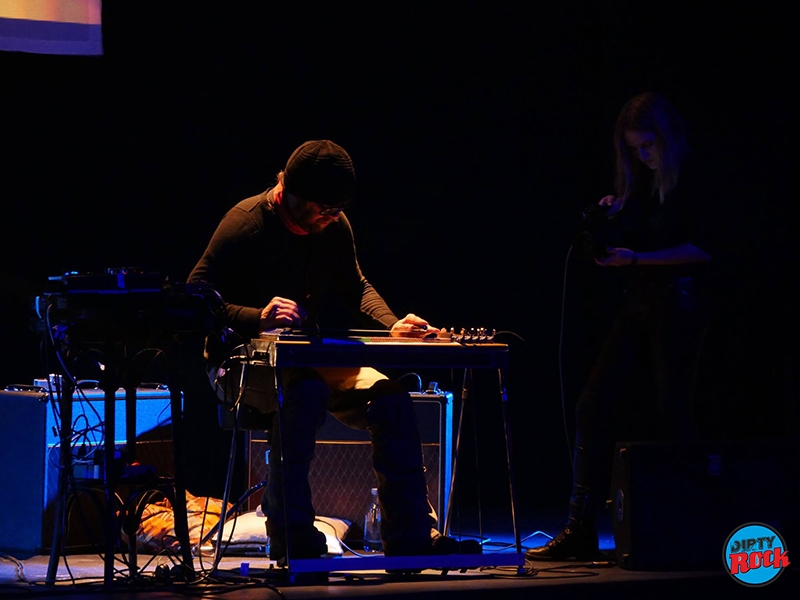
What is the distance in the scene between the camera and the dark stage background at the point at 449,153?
4.85 meters

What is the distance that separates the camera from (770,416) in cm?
515

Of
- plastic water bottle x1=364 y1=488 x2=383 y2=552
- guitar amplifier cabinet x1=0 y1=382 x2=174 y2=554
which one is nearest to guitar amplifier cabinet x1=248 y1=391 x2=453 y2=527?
plastic water bottle x1=364 y1=488 x2=383 y2=552

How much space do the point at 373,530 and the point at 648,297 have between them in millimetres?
1499

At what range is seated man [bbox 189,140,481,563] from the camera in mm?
3229

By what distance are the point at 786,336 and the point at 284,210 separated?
9.14 feet

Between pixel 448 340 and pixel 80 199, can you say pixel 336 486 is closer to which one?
pixel 448 340

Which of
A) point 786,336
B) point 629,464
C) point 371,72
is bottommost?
point 629,464

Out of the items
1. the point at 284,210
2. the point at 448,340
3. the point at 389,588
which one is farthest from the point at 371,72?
the point at 389,588

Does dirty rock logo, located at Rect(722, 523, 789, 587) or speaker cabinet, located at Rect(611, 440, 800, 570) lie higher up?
speaker cabinet, located at Rect(611, 440, 800, 570)

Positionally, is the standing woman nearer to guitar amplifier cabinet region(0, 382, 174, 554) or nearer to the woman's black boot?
the woman's black boot

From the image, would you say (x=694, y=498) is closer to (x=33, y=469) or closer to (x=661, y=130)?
(x=661, y=130)

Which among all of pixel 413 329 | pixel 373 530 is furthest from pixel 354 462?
pixel 413 329

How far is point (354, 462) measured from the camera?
4.48 m

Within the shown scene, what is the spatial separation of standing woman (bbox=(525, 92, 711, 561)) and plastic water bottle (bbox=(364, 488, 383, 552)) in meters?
0.77
